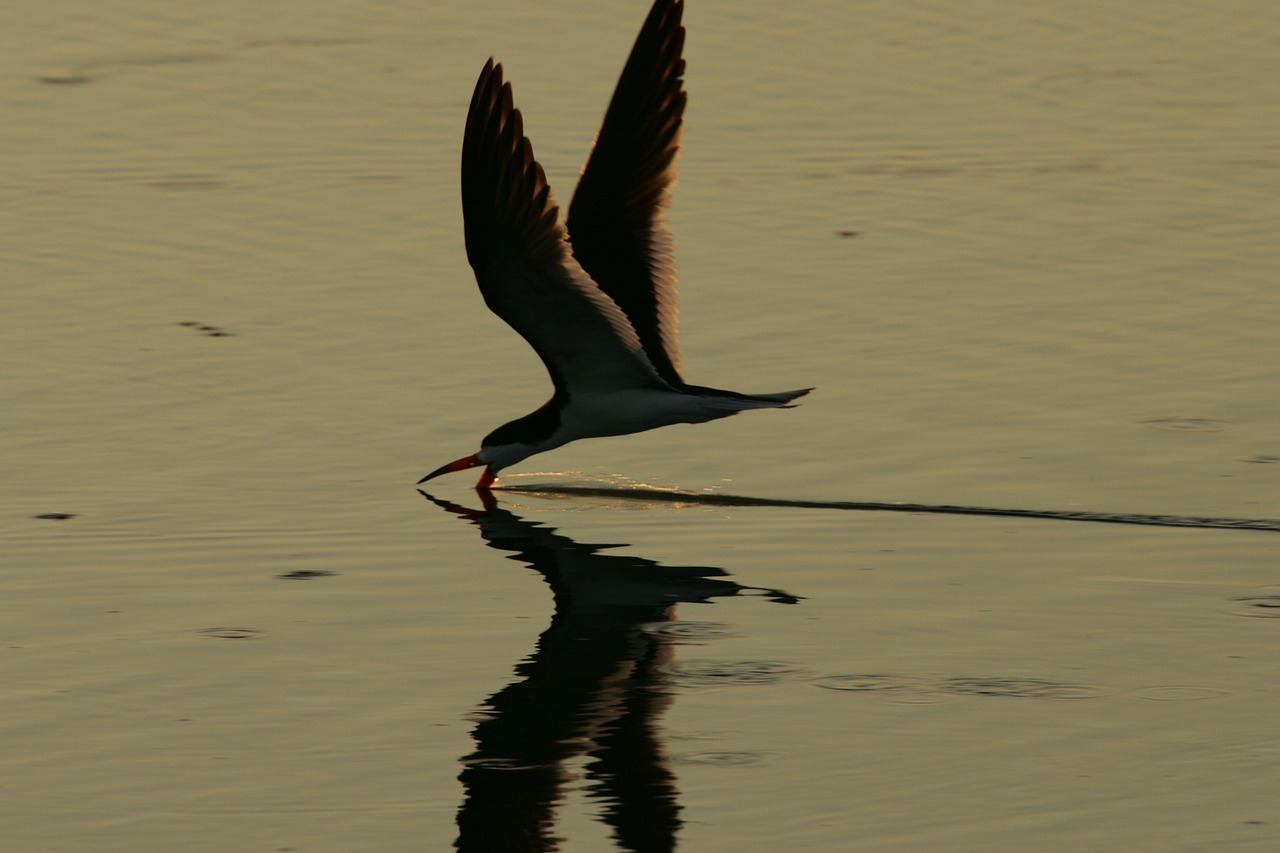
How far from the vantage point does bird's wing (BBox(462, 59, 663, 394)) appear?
7.23 m

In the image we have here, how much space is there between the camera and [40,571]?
7027 millimetres

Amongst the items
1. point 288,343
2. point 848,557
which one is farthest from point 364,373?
point 848,557

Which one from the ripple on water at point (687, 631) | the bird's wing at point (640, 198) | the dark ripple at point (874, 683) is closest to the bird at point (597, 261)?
the bird's wing at point (640, 198)

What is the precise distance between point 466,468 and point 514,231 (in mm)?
1134

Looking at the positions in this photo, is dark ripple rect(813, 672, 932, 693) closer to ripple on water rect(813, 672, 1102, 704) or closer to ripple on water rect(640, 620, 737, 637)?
ripple on water rect(813, 672, 1102, 704)

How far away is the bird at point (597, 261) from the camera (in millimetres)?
7242

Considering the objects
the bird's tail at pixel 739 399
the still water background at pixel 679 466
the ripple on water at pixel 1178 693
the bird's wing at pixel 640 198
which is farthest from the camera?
the bird's wing at pixel 640 198

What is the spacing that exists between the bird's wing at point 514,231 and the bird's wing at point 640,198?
679 millimetres


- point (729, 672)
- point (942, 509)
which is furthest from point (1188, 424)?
point (729, 672)

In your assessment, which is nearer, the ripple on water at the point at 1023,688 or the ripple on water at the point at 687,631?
the ripple on water at the point at 1023,688

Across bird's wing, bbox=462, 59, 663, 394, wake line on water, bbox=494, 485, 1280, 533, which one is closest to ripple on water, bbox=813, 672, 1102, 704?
wake line on water, bbox=494, 485, 1280, 533

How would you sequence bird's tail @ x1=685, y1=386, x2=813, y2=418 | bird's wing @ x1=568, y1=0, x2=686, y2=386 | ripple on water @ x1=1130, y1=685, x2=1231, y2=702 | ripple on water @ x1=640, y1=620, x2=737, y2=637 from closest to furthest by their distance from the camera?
ripple on water @ x1=1130, y1=685, x2=1231, y2=702 → ripple on water @ x1=640, y1=620, x2=737, y2=637 → bird's tail @ x1=685, y1=386, x2=813, y2=418 → bird's wing @ x1=568, y1=0, x2=686, y2=386

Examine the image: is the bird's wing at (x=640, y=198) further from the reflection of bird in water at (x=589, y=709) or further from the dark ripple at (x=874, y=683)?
the dark ripple at (x=874, y=683)

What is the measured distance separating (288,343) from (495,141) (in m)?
2.51
